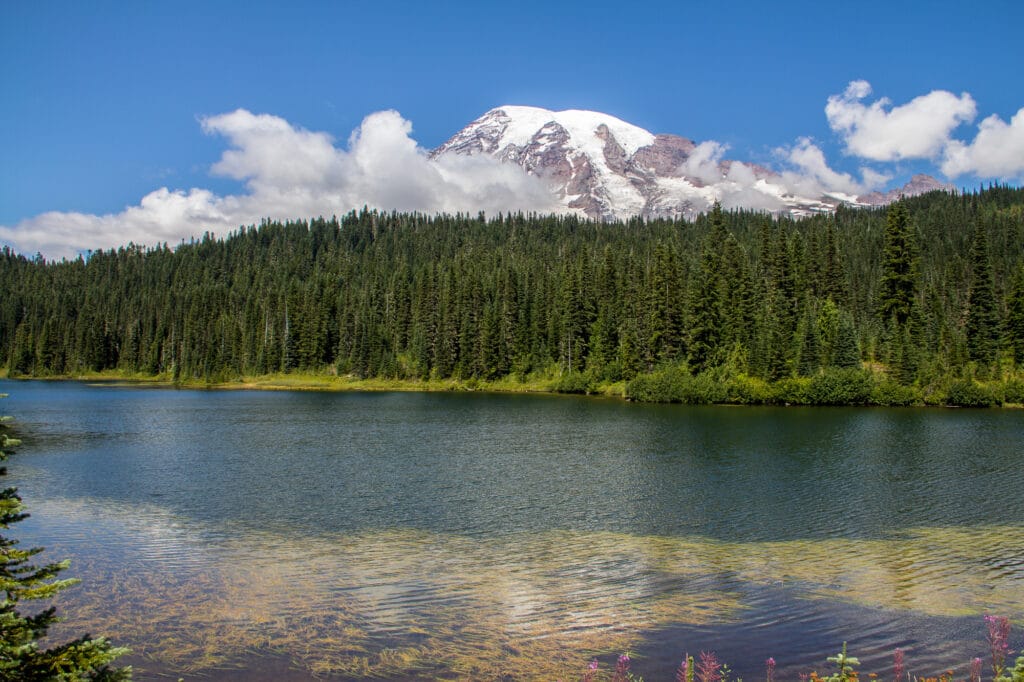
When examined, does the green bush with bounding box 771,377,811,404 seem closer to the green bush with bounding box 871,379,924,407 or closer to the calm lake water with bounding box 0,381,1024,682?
the green bush with bounding box 871,379,924,407

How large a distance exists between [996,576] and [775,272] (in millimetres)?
112010

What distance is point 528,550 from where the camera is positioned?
86.5 feet

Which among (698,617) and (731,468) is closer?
(698,617)

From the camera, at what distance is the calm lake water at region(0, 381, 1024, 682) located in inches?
680

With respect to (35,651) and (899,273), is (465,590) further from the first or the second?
(899,273)

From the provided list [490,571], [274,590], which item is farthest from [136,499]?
[490,571]

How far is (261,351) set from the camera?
589 feet

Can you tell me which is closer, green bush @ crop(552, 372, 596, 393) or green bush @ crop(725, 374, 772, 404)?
green bush @ crop(725, 374, 772, 404)

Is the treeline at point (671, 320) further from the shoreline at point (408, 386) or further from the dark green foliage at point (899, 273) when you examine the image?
the shoreline at point (408, 386)

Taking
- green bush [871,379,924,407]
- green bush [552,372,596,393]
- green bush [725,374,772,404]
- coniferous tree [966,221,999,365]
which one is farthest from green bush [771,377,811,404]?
green bush [552,372,596,393]

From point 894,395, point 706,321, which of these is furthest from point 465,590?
point 706,321

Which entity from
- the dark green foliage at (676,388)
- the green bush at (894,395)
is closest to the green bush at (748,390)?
the dark green foliage at (676,388)

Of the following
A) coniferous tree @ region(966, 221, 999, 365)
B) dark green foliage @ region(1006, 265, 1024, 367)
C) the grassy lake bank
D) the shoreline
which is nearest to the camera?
the grassy lake bank

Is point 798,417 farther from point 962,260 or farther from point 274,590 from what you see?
point 962,260
